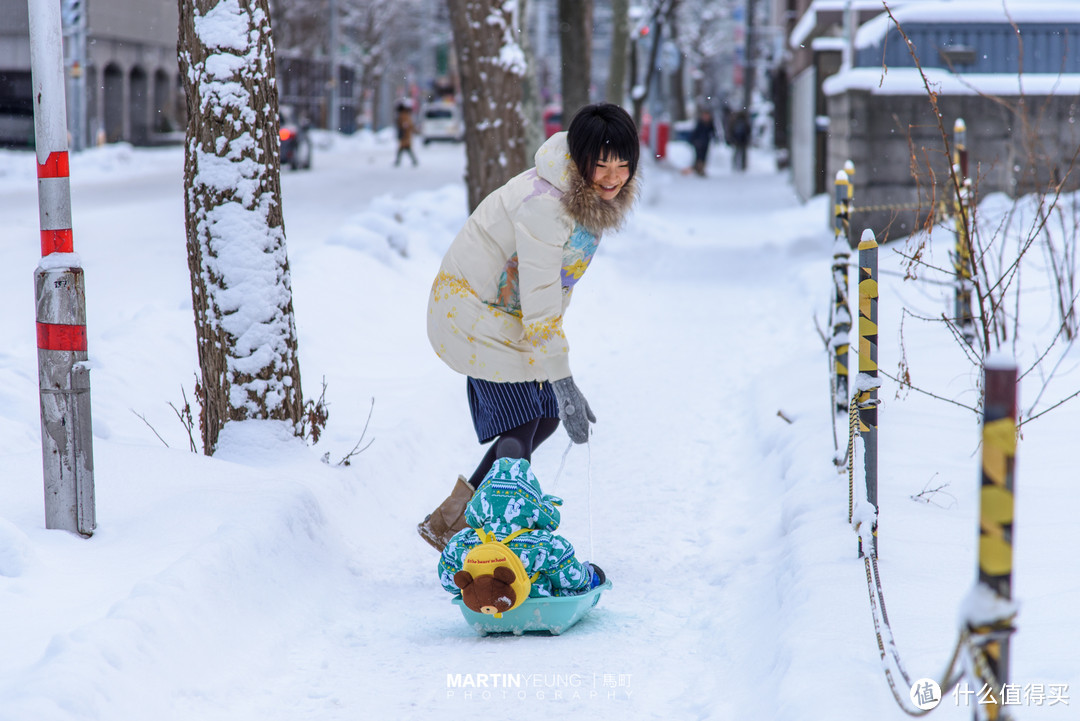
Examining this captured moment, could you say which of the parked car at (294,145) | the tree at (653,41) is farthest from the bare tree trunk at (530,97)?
the parked car at (294,145)

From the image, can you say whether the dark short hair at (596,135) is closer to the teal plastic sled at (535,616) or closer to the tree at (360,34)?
the teal plastic sled at (535,616)

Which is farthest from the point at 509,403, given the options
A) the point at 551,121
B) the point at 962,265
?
the point at 551,121

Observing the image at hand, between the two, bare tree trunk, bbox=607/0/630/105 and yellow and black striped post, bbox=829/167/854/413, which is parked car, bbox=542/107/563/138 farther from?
yellow and black striped post, bbox=829/167/854/413

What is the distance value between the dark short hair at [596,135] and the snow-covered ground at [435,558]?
1.43 meters

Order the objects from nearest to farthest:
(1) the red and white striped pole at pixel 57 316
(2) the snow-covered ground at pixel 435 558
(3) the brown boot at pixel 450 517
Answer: (2) the snow-covered ground at pixel 435 558, (1) the red and white striped pole at pixel 57 316, (3) the brown boot at pixel 450 517

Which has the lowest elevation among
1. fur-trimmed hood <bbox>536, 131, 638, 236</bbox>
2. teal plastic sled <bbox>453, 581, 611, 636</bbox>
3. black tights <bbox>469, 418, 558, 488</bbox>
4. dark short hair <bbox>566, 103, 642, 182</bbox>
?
teal plastic sled <bbox>453, 581, 611, 636</bbox>

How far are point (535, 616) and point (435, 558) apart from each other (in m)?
1.00

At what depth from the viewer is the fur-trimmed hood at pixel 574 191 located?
3441 millimetres

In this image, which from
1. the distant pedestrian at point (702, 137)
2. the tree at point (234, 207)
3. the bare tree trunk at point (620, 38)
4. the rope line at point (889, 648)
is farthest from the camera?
the distant pedestrian at point (702, 137)

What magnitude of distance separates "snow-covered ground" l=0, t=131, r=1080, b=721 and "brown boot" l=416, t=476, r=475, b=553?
0.19m

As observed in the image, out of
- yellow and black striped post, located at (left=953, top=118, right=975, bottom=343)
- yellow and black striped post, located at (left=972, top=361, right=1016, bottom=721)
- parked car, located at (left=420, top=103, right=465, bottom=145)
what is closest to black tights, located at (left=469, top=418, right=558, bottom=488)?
yellow and black striped post, located at (left=972, top=361, right=1016, bottom=721)

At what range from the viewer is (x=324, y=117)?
54.4 m

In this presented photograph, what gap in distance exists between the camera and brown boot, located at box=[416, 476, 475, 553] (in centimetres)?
397

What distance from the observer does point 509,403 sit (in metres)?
3.83
